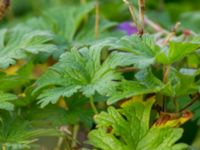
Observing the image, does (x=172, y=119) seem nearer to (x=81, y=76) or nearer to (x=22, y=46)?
(x=81, y=76)

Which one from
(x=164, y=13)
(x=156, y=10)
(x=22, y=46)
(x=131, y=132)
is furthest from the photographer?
(x=156, y=10)

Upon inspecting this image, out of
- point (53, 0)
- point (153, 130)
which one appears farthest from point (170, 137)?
point (53, 0)

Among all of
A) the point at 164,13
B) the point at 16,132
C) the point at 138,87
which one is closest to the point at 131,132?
the point at 138,87

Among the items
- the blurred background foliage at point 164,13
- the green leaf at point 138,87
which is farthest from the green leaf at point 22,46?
the blurred background foliage at point 164,13

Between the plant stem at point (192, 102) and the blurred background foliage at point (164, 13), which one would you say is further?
the blurred background foliage at point (164, 13)

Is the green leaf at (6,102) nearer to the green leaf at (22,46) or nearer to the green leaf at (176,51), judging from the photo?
the green leaf at (22,46)
